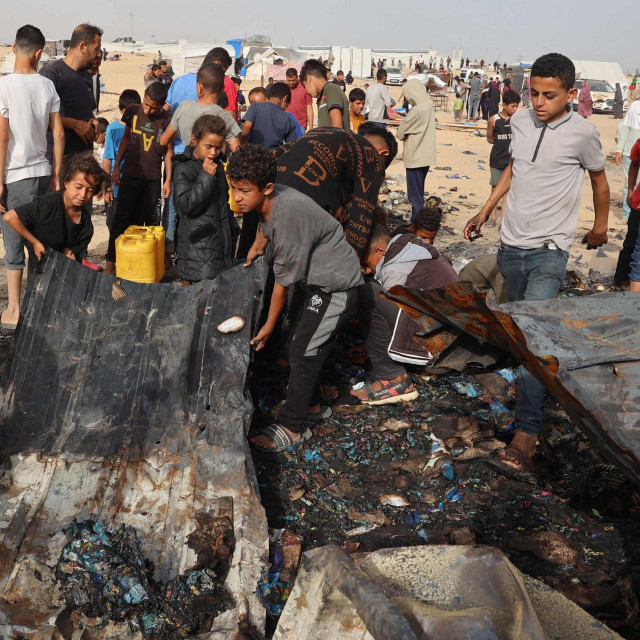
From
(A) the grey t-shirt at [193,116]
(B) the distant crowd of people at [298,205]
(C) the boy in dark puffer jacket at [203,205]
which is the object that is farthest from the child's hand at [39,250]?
(A) the grey t-shirt at [193,116]

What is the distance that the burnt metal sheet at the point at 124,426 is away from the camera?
291 cm

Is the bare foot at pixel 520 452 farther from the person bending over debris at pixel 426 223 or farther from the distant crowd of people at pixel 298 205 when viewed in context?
the person bending over debris at pixel 426 223

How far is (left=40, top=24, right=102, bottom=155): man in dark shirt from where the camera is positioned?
538 centimetres

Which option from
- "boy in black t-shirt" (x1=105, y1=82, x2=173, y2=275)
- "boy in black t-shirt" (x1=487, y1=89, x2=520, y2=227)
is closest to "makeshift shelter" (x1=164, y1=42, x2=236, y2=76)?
"boy in black t-shirt" (x1=487, y1=89, x2=520, y2=227)

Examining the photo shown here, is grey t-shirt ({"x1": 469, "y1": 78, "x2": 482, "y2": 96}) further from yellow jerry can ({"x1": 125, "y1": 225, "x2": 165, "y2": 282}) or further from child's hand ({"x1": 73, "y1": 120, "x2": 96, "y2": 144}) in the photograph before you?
child's hand ({"x1": 73, "y1": 120, "x2": 96, "y2": 144})

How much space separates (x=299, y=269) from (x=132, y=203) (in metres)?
3.41

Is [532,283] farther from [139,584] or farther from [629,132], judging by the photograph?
[629,132]

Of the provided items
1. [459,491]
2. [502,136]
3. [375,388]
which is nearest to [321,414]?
[375,388]

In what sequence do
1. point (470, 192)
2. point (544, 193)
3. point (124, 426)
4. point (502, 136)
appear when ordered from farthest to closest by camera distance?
point (470, 192) → point (502, 136) → point (544, 193) → point (124, 426)

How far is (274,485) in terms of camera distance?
376 cm

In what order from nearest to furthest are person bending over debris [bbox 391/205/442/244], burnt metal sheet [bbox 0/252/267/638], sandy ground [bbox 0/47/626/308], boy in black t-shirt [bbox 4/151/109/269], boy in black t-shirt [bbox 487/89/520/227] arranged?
burnt metal sheet [bbox 0/252/267/638] < boy in black t-shirt [bbox 4/151/109/269] < person bending over debris [bbox 391/205/442/244] < sandy ground [bbox 0/47/626/308] < boy in black t-shirt [bbox 487/89/520/227]

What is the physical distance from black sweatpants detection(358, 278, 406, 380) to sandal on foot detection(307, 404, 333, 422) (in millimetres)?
493

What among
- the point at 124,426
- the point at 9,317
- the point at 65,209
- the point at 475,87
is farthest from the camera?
the point at 475,87

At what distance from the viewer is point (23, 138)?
498 centimetres
